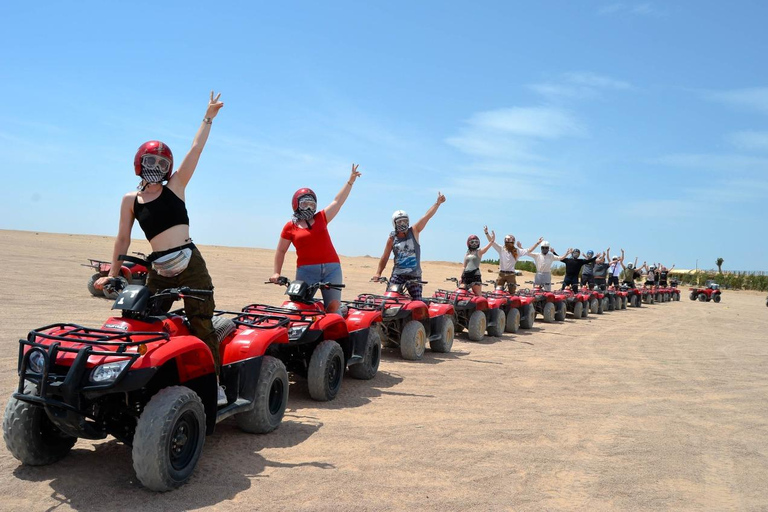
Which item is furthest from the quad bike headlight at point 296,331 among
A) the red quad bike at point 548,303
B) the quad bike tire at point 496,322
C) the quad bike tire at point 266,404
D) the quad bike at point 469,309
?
the red quad bike at point 548,303

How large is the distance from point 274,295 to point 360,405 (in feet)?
41.9

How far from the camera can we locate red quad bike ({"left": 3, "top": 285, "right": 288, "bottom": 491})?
3.66 metres

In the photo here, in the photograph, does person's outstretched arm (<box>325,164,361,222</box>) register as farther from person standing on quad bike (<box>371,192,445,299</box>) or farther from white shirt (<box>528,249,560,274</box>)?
white shirt (<box>528,249,560,274</box>)

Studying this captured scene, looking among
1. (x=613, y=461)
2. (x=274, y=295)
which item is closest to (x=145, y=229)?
(x=613, y=461)

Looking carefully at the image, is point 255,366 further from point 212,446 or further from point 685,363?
point 685,363

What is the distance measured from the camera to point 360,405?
6.46m

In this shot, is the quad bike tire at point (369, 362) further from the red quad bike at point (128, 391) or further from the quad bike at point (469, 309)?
the quad bike at point (469, 309)

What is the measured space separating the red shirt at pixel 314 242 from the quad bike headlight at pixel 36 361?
3549 millimetres

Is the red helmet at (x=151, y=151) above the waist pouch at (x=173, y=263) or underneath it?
above

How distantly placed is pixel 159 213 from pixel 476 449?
3130mm

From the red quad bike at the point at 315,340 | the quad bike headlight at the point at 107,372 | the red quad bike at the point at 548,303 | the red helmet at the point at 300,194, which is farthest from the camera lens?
the red quad bike at the point at 548,303

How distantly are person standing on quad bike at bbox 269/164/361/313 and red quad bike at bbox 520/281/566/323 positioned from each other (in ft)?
30.8

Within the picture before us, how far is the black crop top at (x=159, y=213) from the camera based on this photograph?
14.6 ft

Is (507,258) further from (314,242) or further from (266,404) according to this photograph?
(266,404)
